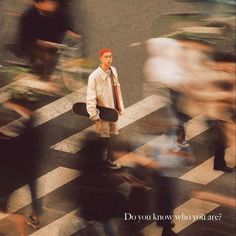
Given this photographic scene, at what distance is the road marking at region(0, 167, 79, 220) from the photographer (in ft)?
21.3

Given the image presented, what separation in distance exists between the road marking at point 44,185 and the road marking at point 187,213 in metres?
1.22

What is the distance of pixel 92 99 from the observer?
604 cm

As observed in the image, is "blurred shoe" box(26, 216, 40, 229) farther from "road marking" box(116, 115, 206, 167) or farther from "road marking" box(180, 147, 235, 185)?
"road marking" box(180, 147, 235, 185)

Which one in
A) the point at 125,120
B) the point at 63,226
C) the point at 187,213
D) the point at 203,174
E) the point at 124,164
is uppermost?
the point at 125,120

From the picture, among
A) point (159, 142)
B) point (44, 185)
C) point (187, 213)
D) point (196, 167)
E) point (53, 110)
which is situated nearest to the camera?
point (187, 213)

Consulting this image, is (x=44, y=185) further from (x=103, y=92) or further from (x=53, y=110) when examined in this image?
(x=103, y=92)

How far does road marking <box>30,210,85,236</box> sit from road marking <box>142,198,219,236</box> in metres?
0.84

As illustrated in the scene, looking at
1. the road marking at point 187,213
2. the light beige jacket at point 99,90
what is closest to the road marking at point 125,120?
the light beige jacket at point 99,90

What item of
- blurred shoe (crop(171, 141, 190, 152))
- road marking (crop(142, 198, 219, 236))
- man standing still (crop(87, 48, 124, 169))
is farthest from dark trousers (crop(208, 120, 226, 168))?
man standing still (crop(87, 48, 124, 169))

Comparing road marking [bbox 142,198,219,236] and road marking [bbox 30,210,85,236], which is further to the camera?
road marking [bbox 30,210,85,236]

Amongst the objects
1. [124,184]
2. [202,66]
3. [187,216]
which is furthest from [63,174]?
[202,66]

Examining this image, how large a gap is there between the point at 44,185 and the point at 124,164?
106 centimetres

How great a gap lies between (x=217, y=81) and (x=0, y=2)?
3.25 metres

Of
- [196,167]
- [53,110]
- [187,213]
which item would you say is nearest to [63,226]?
[187,213]
